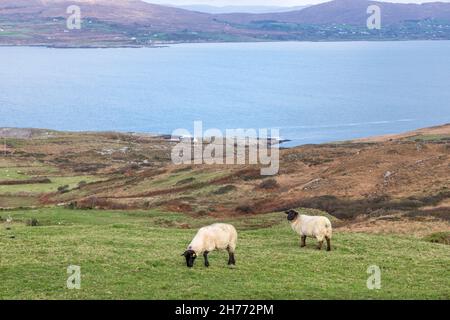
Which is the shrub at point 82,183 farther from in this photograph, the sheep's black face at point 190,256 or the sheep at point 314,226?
the sheep's black face at point 190,256

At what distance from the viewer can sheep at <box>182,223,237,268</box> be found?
2152 centimetres

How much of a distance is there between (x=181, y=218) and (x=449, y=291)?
2433 cm

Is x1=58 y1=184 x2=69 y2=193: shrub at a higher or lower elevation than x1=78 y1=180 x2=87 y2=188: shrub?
higher

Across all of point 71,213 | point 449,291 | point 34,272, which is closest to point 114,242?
point 34,272

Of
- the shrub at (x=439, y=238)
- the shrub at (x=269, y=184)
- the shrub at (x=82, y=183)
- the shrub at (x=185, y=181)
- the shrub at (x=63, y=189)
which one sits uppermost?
the shrub at (x=439, y=238)

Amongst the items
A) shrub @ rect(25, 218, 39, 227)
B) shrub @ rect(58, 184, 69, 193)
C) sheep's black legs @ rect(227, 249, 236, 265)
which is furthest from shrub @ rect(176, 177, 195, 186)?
sheep's black legs @ rect(227, 249, 236, 265)

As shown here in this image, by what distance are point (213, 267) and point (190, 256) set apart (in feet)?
3.21

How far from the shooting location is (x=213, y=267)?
21984 millimetres

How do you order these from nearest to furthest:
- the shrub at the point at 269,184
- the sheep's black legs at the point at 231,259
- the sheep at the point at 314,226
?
1. the sheep's black legs at the point at 231,259
2. the sheep at the point at 314,226
3. the shrub at the point at 269,184

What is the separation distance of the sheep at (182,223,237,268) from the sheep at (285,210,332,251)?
17.6ft

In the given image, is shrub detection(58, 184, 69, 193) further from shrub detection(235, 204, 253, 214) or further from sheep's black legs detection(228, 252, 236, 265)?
sheep's black legs detection(228, 252, 236, 265)

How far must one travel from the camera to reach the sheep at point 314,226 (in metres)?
26.5

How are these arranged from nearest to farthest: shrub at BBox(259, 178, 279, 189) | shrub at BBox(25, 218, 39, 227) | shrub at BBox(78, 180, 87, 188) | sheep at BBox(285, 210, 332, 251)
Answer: sheep at BBox(285, 210, 332, 251) < shrub at BBox(25, 218, 39, 227) < shrub at BBox(259, 178, 279, 189) < shrub at BBox(78, 180, 87, 188)

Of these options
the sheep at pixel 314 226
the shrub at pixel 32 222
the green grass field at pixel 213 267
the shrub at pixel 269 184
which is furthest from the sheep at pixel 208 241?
the shrub at pixel 269 184
